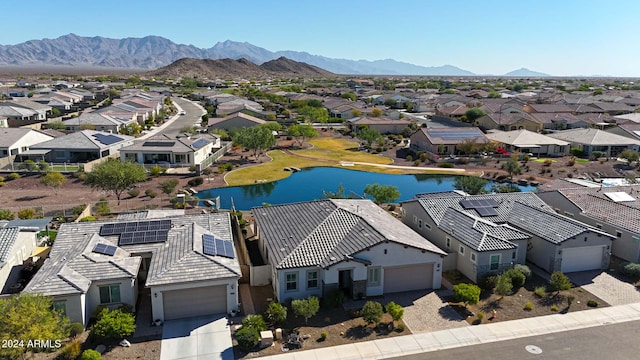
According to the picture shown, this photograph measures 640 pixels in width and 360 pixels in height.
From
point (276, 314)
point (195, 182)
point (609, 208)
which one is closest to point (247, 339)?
point (276, 314)

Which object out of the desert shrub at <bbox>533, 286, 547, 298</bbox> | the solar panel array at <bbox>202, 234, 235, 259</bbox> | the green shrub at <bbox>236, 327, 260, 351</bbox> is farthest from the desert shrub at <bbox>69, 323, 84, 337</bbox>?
the desert shrub at <bbox>533, 286, 547, 298</bbox>

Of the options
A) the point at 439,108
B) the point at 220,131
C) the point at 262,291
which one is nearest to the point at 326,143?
the point at 220,131

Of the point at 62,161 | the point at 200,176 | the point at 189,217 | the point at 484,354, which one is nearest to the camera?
the point at 484,354

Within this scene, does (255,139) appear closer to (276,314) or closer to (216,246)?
(216,246)

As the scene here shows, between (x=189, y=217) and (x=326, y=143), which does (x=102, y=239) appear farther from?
(x=326, y=143)

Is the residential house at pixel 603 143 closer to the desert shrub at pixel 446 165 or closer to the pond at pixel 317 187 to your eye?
the desert shrub at pixel 446 165

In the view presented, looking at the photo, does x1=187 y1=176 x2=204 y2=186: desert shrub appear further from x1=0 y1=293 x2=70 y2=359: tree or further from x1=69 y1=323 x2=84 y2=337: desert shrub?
x1=0 y1=293 x2=70 y2=359: tree
